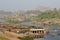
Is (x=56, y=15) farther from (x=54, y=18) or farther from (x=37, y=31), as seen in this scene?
(x=37, y=31)

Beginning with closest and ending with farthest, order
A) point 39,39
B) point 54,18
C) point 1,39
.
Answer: point 1,39, point 39,39, point 54,18

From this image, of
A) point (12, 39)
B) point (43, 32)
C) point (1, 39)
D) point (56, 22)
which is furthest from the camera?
point (56, 22)

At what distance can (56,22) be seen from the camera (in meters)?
96.7

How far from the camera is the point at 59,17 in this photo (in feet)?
350

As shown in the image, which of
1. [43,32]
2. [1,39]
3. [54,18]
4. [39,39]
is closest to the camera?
[1,39]

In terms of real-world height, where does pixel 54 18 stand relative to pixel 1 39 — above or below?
below

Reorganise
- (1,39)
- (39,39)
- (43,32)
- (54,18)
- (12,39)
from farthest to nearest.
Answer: (54,18)
(43,32)
(39,39)
(12,39)
(1,39)

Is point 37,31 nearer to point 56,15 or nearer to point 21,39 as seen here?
point 21,39

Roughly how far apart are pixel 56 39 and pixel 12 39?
1168 centimetres

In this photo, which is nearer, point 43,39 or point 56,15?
point 43,39

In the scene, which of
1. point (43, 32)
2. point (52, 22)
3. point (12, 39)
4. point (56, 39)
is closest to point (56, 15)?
point (52, 22)

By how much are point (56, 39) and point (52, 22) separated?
51438 mm

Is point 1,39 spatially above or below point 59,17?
above

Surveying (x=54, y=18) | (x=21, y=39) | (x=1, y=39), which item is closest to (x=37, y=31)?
(x=21, y=39)
